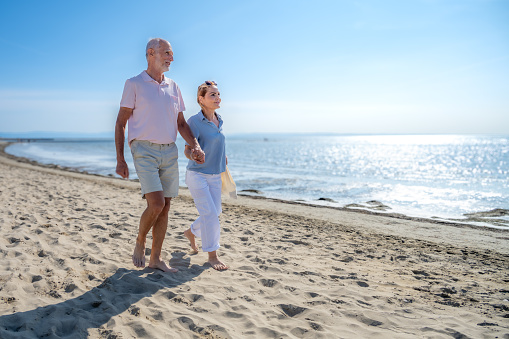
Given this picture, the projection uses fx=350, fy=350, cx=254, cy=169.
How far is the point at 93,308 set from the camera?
2904mm

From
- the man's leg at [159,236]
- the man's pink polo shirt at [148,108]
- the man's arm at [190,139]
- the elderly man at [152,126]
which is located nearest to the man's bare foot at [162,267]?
the man's leg at [159,236]

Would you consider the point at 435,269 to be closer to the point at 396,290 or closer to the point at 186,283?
the point at 396,290

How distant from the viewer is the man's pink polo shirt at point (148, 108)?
11.1ft

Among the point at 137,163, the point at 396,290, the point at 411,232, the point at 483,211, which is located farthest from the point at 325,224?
the point at 483,211

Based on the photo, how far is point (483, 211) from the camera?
10.9 meters

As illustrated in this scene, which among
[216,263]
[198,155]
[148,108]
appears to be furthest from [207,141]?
[216,263]

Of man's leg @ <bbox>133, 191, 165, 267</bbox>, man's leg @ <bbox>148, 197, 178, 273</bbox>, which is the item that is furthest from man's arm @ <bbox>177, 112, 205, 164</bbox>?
man's leg @ <bbox>148, 197, 178, 273</bbox>

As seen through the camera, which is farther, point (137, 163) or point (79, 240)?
point (79, 240)

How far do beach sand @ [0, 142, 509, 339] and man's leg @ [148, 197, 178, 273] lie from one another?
0.09 metres

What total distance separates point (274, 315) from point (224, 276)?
0.98m

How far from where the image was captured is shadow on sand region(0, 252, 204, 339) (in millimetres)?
2508

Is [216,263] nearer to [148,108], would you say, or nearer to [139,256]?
[139,256]

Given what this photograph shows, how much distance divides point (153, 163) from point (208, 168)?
2.29 feet

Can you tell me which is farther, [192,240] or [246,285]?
[192,240]
